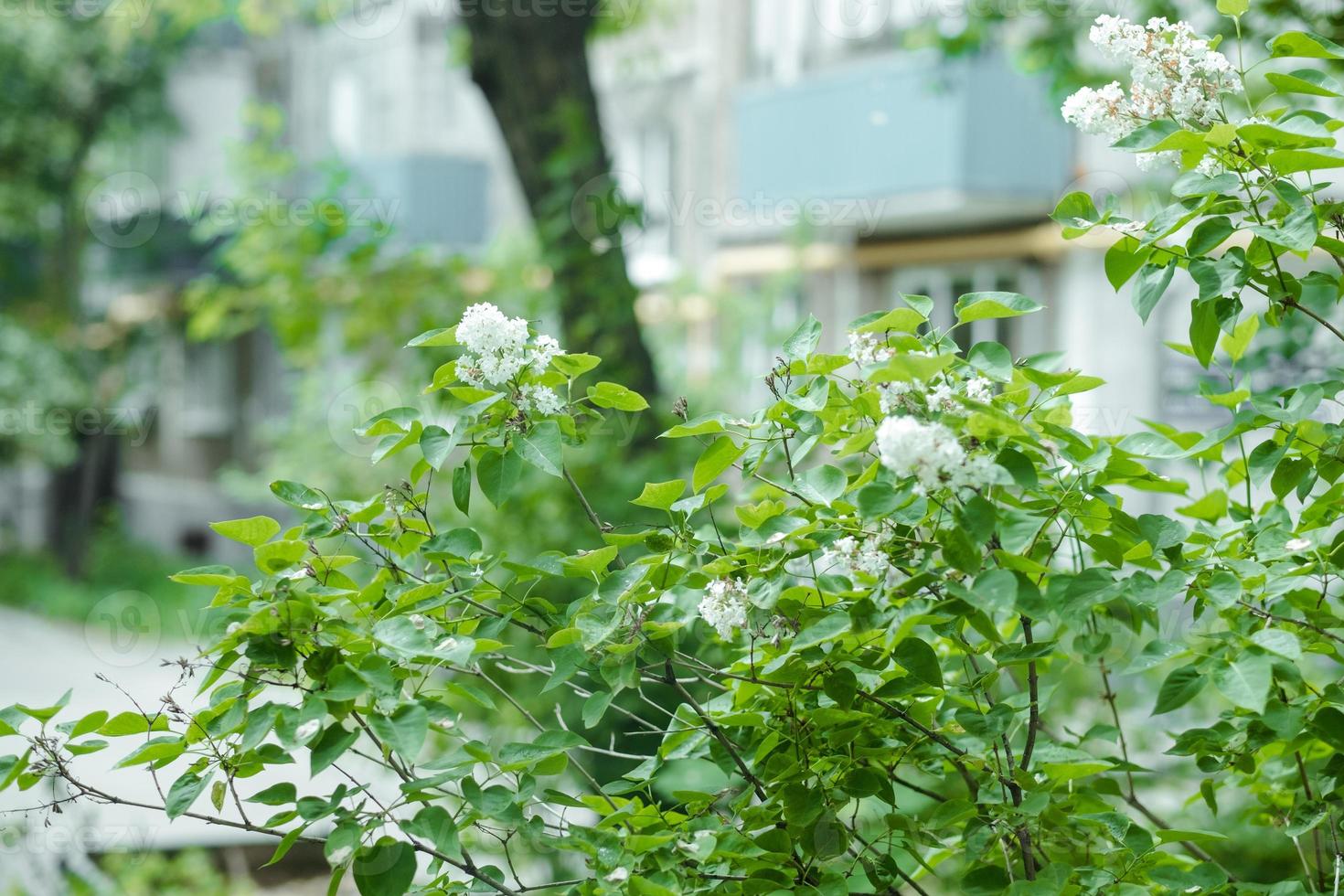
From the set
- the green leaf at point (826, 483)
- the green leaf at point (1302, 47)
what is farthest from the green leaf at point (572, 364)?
the green leaf at point (1302, 47)

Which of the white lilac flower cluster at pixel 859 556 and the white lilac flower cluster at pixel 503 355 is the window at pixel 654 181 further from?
the white lilac flower cluster at pixel 859 556

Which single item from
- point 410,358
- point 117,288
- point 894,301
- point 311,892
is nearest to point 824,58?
point 894,301

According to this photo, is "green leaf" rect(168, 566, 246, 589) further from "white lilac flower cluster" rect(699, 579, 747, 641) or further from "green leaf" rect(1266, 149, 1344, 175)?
"green leaf" rect(1266, 149, 1344, 175)

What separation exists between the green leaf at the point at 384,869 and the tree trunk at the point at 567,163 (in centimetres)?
268

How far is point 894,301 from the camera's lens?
396 inches

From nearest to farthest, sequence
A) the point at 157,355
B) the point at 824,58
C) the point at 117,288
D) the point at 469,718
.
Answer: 1. the point at 469,718
2. the point at 824,58
3. the point at 157,355
4. the point at 117,288

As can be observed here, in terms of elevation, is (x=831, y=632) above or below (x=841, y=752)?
above

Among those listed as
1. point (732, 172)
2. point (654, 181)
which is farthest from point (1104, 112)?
point (654, 181)

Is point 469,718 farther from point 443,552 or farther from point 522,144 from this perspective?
point 443,552

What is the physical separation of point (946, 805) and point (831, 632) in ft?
1.04

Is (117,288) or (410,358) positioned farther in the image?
(117,288)

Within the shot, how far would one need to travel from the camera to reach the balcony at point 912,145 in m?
8.18

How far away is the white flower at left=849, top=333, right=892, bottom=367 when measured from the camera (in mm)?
1206

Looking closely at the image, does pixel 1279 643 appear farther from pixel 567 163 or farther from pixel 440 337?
pixel 567 163
